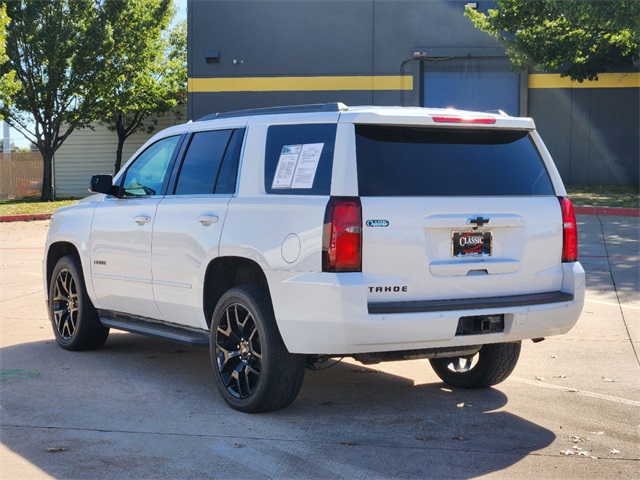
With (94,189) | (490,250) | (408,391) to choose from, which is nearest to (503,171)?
(490,250)

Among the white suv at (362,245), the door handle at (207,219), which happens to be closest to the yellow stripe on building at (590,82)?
the white suv at (362,245)

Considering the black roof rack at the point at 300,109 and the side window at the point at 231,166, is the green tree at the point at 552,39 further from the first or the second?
the side window at the point at 231,166

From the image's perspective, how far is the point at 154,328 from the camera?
7.22 meters

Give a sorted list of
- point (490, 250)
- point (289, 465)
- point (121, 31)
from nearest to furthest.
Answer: point (289, 465) → point (490, 250) → point (121, 31)

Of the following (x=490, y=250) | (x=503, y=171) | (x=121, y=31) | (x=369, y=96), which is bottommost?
(x=490, y=250)

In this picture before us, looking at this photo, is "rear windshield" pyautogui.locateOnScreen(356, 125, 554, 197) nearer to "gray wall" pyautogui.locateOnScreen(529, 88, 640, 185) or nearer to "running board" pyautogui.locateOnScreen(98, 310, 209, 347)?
"running board" pyautogui.locateOnScreen(98, 310, 209, 347)

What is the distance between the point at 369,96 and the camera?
1158 inches

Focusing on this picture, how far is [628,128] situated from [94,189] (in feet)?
78.4

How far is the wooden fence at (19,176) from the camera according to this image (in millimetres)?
38125

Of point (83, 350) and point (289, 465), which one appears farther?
point (83, 350)

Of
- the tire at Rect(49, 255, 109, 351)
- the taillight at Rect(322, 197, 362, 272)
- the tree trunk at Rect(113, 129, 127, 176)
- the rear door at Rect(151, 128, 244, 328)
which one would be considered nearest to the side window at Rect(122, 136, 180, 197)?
the rear door at Rect(151, 128, 244, 328)

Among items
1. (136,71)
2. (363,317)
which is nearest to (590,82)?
(136,71)

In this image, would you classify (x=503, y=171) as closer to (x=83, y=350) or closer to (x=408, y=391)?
(x=408, y=391)

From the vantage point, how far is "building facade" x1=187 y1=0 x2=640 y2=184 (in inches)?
1130
